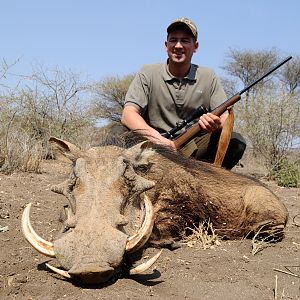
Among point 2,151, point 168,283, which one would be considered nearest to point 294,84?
point 2,151

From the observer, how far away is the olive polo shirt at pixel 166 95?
6.22m

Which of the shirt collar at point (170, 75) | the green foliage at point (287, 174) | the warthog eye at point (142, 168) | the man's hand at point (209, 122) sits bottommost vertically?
A: the green foliage at point (287, 174)

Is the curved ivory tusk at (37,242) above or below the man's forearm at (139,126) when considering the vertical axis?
below

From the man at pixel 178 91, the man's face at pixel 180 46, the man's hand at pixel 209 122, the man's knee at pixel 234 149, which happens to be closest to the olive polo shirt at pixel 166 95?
the man at pixel 178 91

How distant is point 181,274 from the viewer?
3393mm

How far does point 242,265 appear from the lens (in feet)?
12.2

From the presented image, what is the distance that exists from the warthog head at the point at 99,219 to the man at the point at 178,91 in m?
2.27

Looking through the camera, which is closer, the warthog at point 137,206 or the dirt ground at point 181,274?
the warthog at point 137,206

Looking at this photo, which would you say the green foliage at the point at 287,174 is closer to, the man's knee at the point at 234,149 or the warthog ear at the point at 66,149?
the man's knee at the point at 234,149

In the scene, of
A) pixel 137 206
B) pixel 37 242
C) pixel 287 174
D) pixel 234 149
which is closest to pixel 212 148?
pixel 234 149

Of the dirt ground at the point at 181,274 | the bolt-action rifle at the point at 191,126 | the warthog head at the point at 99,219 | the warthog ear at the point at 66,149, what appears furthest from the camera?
the bolt-action rifle at the point at 191,126

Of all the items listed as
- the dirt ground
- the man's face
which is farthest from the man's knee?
the dirt ground

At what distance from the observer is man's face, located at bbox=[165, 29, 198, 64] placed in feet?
20.4

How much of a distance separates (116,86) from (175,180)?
2176cm
